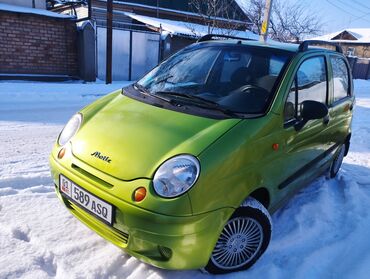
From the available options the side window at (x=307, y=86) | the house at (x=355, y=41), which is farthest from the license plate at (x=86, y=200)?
the house at (x=355, y=41)

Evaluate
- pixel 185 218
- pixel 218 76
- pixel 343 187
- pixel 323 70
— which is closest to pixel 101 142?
pixel 185 218

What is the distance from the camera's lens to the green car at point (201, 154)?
204 centimetres

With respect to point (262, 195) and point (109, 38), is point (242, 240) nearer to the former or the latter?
point (262, 195)

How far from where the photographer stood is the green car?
2.04 meters

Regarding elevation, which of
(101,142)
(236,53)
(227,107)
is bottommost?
(101,142)

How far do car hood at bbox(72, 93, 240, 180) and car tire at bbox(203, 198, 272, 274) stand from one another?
0.60m

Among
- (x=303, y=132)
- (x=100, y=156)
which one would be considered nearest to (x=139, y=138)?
(x=100, y=156)

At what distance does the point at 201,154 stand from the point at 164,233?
1.74ft

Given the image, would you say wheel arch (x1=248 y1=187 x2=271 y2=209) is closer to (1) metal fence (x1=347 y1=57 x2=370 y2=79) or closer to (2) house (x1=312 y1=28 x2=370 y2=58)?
(1) metal fence (x1=347 y1=57 x2=370 y2=79)

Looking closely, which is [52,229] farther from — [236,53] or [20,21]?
[20,21]

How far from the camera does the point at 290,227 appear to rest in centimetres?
317

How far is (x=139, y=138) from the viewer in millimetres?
2324

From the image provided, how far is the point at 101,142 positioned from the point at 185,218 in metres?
0.84

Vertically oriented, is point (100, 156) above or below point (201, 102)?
below
